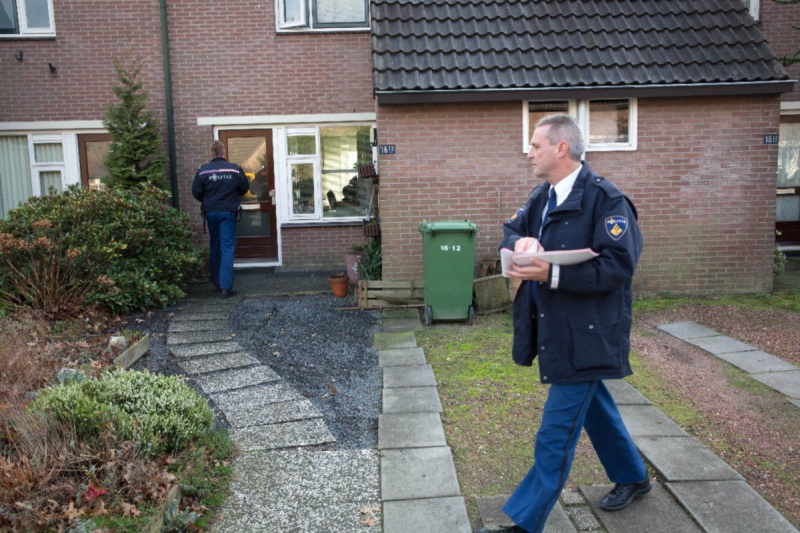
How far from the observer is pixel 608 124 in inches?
355

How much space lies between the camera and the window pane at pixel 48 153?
11852 millimetres

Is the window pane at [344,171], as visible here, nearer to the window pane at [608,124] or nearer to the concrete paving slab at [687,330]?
the window pane at [608,124]

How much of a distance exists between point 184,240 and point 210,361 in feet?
11.8

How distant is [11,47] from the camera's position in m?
11.5

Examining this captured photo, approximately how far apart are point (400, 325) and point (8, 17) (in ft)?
29.8

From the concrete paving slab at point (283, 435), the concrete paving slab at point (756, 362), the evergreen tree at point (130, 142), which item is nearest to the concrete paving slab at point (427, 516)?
the concrete paving slab at point (283, 435)

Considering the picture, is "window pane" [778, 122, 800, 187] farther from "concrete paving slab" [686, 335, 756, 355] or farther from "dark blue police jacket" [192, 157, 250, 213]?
"dark blue police jacket" [192, 157, 250, 213]

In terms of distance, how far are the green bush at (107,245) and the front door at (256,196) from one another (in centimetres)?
257

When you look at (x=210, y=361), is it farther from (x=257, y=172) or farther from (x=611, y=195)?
(x=257, y=172)

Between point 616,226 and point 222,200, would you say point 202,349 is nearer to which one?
point 222,200

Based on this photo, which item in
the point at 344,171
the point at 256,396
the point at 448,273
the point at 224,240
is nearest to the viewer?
the point at 256,396

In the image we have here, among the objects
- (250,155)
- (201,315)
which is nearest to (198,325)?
(201,315)

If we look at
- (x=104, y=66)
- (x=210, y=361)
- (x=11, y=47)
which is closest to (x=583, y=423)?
(x=210, y=361)

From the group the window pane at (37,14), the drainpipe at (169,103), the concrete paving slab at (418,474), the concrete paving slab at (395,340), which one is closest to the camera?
the concrete paving slab at (418,474)
